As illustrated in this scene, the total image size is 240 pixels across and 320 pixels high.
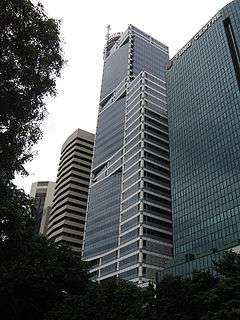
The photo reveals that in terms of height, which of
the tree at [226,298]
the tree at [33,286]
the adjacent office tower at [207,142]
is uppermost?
the adjacent office tower at [207,142]

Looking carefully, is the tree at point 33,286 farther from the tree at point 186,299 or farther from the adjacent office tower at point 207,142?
the adjacent office tower at point 207,142

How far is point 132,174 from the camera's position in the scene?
13688cm

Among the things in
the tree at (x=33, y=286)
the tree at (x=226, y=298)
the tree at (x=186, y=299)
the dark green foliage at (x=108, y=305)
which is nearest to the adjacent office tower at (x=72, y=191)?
the tree at (x=33, y=286)

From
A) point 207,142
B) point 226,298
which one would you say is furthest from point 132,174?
point 226,298

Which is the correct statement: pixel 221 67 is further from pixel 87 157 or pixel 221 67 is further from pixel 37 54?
pixel 37 54

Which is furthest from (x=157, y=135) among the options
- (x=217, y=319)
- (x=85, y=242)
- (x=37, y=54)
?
(x=37, y=54)

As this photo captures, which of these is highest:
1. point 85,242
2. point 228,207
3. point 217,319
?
point 85,242

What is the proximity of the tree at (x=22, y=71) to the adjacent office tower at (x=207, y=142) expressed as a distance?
221ft

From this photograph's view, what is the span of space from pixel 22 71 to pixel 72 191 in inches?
5582

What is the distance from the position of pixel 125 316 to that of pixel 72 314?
7905 millimetres

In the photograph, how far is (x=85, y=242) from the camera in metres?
148

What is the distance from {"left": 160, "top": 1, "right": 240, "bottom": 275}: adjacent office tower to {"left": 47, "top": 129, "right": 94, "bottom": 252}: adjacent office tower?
4709 cm

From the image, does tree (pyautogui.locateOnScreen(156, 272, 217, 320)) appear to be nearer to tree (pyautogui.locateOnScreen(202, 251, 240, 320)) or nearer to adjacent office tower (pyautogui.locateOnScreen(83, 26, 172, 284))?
tree (pyautogui.locateOnScreen(202, 251, 240, 320))

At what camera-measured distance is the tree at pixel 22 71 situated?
65.2 feet
